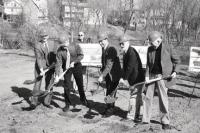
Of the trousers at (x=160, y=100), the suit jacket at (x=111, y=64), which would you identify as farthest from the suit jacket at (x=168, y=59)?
the suit jacket at (x=111, y=64)

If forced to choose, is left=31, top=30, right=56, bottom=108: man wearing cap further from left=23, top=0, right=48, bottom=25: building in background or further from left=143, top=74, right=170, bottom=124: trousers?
left=23, top=0, right=48, bottom=25: building in background

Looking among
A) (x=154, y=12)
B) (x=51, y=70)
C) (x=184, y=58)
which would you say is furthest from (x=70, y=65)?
(x=154, y=12)

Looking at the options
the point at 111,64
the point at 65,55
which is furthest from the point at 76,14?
the point at 111,64

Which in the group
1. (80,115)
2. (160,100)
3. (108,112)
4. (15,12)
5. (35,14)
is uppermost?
(15,12)

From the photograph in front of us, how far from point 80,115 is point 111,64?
1358 millimetres


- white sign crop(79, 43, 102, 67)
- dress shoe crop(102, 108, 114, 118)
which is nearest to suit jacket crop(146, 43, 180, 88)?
dress shoe crop(102, 108, 114, 118)

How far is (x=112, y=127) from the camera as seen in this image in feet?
19.4

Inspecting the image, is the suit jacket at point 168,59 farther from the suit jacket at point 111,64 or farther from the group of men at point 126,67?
the suit jacket at point 111,64

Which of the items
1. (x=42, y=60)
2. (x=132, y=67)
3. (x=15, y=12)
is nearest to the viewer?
(x=132, y=67)

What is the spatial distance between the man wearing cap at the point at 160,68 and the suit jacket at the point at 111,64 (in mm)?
761

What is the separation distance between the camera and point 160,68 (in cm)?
559

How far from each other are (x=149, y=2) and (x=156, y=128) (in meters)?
14.0

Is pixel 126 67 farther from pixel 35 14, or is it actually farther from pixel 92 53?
pixel 35 14

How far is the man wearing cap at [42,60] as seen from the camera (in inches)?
269
